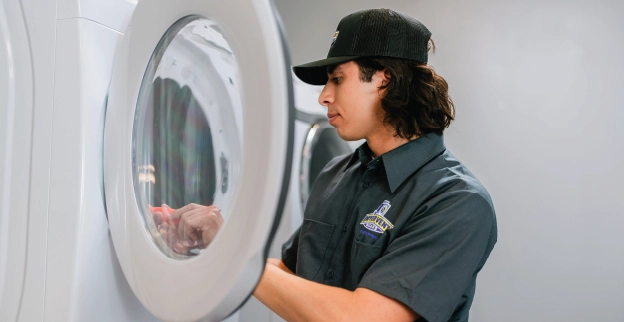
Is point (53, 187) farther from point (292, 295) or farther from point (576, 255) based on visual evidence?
point (576, 255)

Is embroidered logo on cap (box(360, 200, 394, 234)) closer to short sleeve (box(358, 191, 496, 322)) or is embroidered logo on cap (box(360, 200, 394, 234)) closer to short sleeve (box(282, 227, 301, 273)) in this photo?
short sleeve (box(358, 191, 496, 322))

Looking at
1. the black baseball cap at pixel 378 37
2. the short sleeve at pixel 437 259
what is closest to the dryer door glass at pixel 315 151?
the black baseball cap at pixel 378 37

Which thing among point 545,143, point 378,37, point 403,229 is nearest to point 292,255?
point 403,229

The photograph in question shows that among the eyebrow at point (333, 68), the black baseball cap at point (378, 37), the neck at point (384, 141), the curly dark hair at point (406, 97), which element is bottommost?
the neck at point (384, 141)

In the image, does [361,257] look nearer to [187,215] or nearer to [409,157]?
[409,157]

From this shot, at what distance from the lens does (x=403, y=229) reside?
1.15 metres

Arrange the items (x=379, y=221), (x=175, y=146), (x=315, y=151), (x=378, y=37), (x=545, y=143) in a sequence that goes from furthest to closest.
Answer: (x=545, y=143) < (x=315, y=151) < (x=378, y=37) < (x=379, y=221) < (x=175, y=146)

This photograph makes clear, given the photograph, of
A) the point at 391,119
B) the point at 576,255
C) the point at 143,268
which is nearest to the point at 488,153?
the point at 576,255

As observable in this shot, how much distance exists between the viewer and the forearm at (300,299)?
0.98 meters

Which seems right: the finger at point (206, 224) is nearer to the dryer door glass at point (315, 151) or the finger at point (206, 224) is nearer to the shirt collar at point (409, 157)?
the shirt collar at point (409, 157)

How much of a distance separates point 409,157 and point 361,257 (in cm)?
27

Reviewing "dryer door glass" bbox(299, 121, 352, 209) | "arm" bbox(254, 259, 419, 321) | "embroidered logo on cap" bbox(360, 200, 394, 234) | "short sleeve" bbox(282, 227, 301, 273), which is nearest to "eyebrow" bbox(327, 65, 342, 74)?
"embroidered logo on cap" bbox(360, 200, 394, 234)

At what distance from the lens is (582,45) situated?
300cm

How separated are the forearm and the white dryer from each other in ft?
0.70
